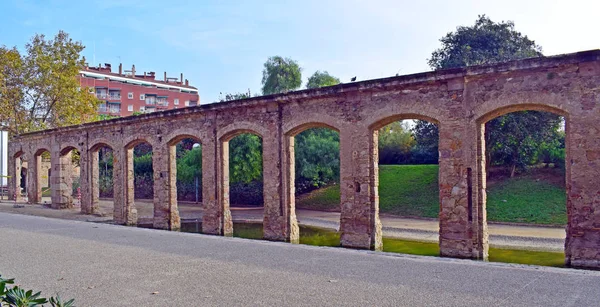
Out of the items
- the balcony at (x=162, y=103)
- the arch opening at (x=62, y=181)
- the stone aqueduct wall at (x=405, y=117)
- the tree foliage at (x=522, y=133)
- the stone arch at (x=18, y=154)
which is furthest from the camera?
the balcony at (x=162, y=103)

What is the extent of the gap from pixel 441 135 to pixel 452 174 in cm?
84

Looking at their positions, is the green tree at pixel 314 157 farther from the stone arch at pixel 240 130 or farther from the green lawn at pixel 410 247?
the stone arch at pixel 240 130

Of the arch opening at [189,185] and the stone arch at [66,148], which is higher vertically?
the stone arch at [66,148]

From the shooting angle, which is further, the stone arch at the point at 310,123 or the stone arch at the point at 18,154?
the stone arch at the point at 18,154

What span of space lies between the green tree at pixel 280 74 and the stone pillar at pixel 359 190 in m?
18.6

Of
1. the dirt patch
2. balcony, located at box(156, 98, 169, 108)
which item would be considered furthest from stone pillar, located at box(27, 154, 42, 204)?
balcony, located at box(156, 98, 169, 108)

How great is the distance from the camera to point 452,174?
9.55 m

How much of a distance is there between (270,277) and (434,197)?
1508 centimetres

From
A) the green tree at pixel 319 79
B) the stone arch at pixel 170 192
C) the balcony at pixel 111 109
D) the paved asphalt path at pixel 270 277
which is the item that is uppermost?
the balcony at pixel 111 109

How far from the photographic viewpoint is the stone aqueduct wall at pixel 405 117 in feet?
26.8

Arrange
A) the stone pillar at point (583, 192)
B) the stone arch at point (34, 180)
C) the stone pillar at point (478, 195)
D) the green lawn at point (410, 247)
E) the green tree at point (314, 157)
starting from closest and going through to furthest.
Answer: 1. the stone pillar at point (583, 192)
2. the stone pillar at point (478, 195)
3. the green lawn at point (410, 247)
4. the green tree at point (314, 157)
5. the stone arch at point (34, 180)

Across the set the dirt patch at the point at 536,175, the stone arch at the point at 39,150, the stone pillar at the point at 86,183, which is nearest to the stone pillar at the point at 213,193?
the stone pillar at the point at 86,183

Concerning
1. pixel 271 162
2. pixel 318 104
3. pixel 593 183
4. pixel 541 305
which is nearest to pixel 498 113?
pixel 593 183

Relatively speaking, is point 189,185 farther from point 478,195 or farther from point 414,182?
point 478,195
